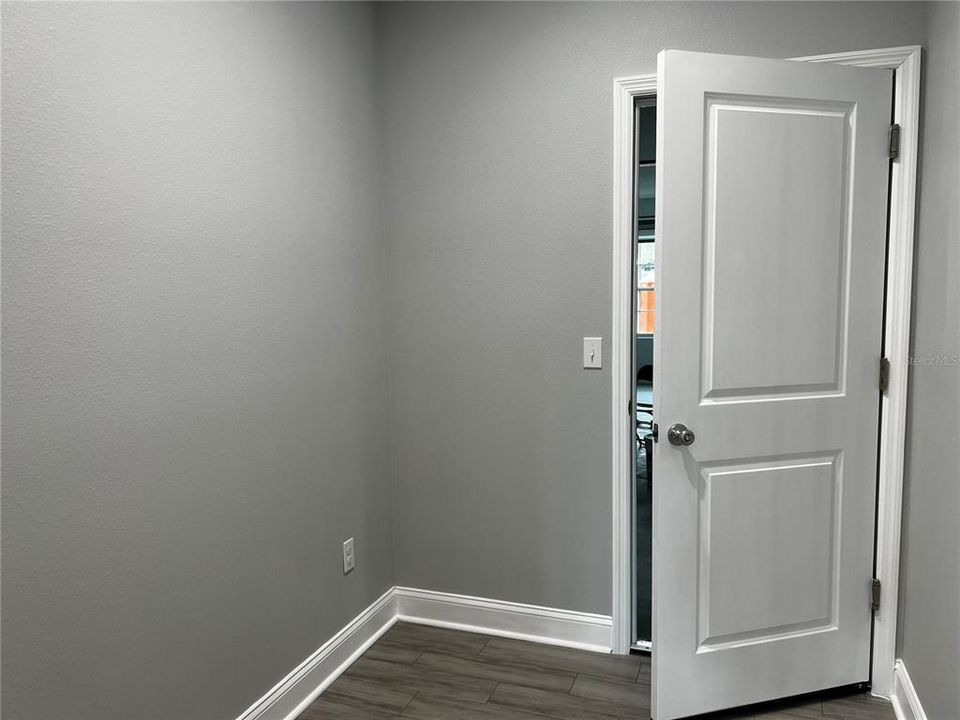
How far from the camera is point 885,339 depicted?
2.28 metres

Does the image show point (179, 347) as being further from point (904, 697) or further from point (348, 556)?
point (904, 697)

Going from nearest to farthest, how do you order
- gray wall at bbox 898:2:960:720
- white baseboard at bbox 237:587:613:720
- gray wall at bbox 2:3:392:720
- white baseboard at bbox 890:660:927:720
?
gray wall at bbox 2:3:392:720 → gray wall at bbox 898:2:960:720 → white baseboard at bbox 890:660:927:720 → white baseboard at bbox 237:587:613:720

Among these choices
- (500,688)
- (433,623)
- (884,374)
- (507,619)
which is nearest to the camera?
(884,374)

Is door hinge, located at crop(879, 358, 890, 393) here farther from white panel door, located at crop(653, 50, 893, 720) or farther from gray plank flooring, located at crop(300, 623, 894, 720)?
gray plank flooring, located at crop(300, 623, 894, 720)

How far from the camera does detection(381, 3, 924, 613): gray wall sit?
2.54 metres

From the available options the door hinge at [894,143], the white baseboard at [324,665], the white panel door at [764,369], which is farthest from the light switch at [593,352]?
the white baseboard at [324,665]

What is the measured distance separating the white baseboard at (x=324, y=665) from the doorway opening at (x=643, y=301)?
0.98 meters

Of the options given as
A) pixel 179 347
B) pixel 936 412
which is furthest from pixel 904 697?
pixel 179 347

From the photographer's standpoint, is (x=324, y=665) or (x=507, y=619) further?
(x=507, y=619)

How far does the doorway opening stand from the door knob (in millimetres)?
89

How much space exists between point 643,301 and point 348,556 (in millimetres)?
1591

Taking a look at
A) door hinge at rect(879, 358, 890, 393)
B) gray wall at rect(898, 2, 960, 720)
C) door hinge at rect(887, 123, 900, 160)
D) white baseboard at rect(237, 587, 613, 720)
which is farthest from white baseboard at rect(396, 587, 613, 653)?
door hinge at rect(887, 123, 900, 160)

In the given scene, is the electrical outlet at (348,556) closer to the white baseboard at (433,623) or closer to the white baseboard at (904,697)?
the white baseboard at (433,623)

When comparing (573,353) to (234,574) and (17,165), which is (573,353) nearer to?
(234,574)
